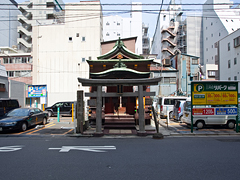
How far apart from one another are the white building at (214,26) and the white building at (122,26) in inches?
656

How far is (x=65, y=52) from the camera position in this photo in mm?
30312

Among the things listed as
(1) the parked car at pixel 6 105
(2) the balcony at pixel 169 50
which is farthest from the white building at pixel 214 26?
(1) the parked car at pixel 6 105

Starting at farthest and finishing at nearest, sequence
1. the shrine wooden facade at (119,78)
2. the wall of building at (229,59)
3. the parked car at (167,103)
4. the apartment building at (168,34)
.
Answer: the apartment building at (168,34) → the wall of building at (229,59) → the parked car at (167,103) → the shrine wooden facade at (119,78)

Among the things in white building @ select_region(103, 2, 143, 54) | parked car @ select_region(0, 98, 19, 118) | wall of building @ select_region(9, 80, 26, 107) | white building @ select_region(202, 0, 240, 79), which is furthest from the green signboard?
white building @ select_region(103, 2, 143, 54)

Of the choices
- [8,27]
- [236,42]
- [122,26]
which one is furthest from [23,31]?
[236,42]

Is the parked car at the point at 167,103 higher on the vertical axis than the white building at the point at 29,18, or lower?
lower

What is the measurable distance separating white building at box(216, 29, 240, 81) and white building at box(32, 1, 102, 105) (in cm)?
2179

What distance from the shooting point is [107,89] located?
566 inches

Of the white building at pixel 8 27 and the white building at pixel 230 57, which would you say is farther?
the white building at pixel 8 27

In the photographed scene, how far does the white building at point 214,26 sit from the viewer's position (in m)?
41.4

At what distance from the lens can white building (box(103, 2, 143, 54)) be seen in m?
47.8

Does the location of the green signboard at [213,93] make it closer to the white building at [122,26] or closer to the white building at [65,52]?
the white building at [65,52]

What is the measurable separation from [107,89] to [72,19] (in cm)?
2104

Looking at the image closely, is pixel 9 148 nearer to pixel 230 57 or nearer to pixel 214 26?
pixel 230 57
